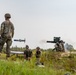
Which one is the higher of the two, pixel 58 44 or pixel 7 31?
pixel 58 44

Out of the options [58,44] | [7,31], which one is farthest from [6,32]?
[58,44]

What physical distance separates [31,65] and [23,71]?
1.97 meters

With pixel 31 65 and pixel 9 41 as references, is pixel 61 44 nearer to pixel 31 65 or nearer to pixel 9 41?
pixel 9 41

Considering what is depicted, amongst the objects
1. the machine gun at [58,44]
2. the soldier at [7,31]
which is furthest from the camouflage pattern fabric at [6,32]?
the machine gun at [58,44]

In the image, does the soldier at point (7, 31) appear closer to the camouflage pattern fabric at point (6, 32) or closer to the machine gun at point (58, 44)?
the camouflage pattern fabric at point (6, 32)

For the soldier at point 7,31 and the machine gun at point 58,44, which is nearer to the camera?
the soldier at point 7,31

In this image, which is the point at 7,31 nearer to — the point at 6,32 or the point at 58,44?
the point at 6,32

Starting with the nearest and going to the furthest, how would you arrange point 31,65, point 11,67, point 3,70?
point 3,70 → point 11,67 → point 31,65

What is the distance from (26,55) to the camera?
25.9 metres

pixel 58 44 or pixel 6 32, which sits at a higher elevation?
pixel 58 44

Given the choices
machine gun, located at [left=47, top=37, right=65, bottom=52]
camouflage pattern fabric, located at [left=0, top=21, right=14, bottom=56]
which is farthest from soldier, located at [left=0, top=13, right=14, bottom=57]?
machine gun, located at [left=47, top=37, right=65, bottom=52]

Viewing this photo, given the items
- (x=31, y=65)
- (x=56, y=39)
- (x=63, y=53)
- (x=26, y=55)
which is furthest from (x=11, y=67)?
(x=56, y=39)

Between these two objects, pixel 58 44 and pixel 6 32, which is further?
pixel 58 44

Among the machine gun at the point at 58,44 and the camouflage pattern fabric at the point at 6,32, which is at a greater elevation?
the machine gun at the point at 58,44
